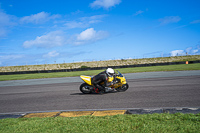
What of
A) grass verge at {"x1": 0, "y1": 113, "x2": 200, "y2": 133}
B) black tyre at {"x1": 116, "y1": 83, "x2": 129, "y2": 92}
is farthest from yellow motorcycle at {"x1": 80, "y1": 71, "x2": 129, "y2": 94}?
grass verge at {"x1": 0, "y1": 113, "x2": 200, "y2": 133}

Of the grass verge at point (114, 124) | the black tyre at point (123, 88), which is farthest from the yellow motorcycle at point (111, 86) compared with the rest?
the grass verge at point (114, 124)

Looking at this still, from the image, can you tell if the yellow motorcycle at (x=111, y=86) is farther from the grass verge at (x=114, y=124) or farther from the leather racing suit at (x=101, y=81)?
the grass verge at (x=114, y=124)

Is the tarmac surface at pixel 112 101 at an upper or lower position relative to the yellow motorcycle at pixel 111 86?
lower

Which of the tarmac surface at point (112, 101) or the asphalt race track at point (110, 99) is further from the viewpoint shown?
the asphalt race track at point (110, 99)

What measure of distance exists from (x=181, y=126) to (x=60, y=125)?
274 cm

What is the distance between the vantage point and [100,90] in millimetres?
8289

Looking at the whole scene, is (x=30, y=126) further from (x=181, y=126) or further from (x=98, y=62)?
(x=98, y=62)

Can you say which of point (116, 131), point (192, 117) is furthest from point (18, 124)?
point (192, 117)

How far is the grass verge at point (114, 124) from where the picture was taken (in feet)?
11.2

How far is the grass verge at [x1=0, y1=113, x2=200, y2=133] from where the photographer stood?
134 inches

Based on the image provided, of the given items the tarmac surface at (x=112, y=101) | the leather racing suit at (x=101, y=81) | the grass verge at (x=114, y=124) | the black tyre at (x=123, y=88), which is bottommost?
the tarmac surface at (x=112, y=101)

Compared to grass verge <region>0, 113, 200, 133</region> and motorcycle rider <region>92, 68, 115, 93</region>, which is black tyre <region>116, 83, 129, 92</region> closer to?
motorcycle rider <region>92, 68, 115, 93</region>

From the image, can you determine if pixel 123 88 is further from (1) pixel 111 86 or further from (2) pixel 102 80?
(2) pixel 102 80

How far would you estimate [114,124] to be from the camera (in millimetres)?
3729
